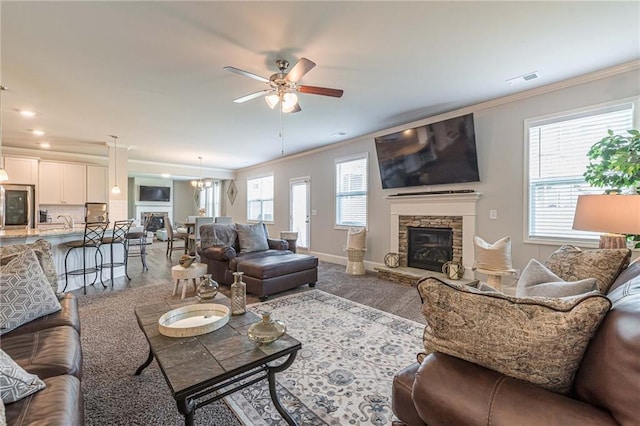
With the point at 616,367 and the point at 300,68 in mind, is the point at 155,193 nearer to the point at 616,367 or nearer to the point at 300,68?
the point at 300,68

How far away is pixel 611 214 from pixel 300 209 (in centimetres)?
576

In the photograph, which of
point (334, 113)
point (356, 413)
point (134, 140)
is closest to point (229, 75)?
point (334, 113)

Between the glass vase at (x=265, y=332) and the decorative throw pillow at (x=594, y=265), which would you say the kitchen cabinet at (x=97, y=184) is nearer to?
the glass vase at (x=265, y=332)

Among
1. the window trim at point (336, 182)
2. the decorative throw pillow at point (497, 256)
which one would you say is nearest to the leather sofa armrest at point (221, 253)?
the window trim at point (336, 182)

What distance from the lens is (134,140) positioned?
5816mm

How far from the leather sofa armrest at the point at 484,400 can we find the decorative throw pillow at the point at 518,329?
40mm

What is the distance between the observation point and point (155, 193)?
11.2 metres

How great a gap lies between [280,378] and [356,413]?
0.60m

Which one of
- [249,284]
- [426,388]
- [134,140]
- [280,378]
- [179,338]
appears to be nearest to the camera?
[426,388]

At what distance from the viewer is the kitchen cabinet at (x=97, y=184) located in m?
6.95

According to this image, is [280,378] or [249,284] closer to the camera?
[280,378]

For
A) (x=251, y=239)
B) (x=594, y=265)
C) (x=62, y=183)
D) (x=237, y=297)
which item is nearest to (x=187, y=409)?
(x=237, y=297)

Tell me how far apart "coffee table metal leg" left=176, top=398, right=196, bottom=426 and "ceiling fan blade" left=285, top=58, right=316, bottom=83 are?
2240mm

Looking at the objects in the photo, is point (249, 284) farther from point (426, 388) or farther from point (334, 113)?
point (426, 388)
